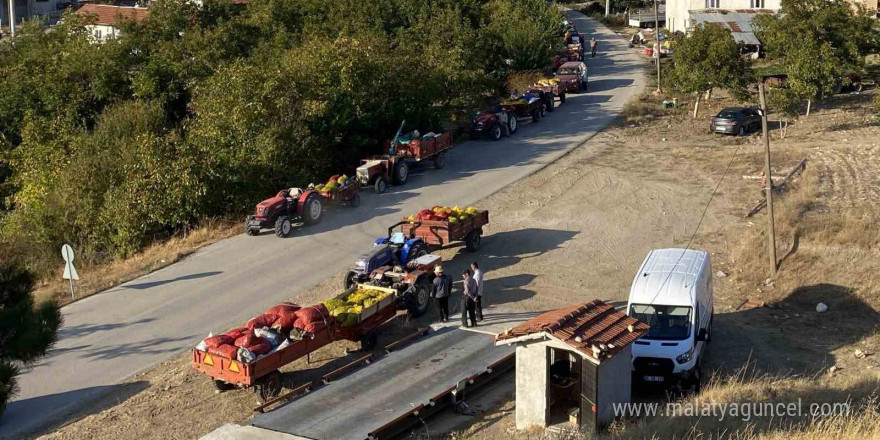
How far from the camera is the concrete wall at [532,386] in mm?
14234

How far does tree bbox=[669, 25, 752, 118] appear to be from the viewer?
1565 inches

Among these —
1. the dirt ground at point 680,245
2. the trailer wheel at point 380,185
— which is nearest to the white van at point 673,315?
the dirt ground at point 680,245

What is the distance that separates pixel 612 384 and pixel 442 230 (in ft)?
30.5

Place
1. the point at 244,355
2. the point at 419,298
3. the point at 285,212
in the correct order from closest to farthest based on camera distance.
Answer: the point at 244,355 < the point at 419,298 < the point at 285,212

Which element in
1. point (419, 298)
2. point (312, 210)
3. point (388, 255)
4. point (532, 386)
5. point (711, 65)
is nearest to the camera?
point (532, 386)

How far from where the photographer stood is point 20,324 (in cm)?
1070

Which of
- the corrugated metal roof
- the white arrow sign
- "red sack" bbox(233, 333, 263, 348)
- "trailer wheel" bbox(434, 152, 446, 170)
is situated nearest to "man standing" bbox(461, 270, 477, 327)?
"red sack" bbox(233, 333, 263, 348)

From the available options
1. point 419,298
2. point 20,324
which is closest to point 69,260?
point 419,298

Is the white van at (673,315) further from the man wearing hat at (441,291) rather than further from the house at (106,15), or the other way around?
the house at (106,15)

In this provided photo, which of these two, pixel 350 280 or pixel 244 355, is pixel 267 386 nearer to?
pixel 244 355

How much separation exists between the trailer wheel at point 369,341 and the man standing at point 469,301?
1885 mm

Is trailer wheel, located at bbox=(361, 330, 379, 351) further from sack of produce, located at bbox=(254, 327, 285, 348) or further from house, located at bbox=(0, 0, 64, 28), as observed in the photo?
house, located at bbox=(0, 0, 64, 28)

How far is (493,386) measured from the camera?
54.5 ft

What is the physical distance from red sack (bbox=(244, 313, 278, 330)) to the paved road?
9.57 ft
